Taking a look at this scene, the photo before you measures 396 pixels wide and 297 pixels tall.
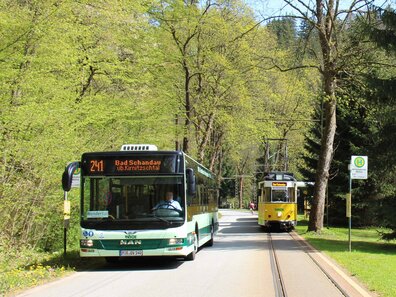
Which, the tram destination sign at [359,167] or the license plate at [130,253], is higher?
the tram destination sign at [359,167]

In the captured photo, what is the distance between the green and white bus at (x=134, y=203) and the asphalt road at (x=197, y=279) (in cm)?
64

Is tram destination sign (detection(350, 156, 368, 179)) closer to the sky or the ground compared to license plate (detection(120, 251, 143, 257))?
closer to the sky

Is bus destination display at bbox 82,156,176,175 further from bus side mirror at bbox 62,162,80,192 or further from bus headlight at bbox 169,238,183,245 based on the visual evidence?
bus headlight at bbox 169,238,183,245

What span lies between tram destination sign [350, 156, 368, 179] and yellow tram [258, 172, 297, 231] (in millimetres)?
12794

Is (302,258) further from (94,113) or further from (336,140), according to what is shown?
(336,140)

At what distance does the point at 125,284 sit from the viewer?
10734 mm

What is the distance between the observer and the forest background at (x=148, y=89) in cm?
1542

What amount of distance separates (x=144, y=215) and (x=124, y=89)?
14.7m

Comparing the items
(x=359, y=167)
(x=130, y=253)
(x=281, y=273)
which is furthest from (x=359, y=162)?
(x=130, y=253)

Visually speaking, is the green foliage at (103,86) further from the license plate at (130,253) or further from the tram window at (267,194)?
the tram window at (267,194)

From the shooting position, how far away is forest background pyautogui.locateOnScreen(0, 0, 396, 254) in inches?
607

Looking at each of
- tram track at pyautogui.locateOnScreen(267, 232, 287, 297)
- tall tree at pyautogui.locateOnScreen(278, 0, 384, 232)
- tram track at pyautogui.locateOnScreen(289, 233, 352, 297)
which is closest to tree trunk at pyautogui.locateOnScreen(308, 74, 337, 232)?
tall tree at pyautogui.locateOnScreen(278, 0, 384, 232)

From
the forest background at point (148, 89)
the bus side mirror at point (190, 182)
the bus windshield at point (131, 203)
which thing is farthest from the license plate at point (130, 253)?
the forest background at point (148, 89)

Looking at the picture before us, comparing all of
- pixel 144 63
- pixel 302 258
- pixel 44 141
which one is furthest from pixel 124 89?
pixel 302 258
